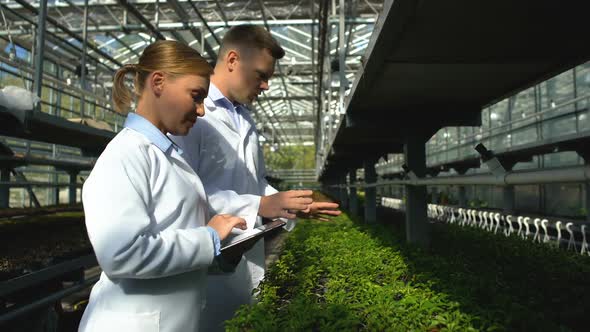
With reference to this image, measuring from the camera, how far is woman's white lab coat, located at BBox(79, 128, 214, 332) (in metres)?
1.19

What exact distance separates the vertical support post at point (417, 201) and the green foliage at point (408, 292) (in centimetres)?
59

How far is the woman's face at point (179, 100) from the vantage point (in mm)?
1482

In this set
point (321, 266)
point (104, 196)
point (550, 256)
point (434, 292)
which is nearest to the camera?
point (104, 196)

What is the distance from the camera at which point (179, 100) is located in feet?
4.86

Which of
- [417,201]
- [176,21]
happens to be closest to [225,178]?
[417,201]

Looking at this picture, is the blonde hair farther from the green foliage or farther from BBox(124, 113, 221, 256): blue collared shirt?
the green foliage

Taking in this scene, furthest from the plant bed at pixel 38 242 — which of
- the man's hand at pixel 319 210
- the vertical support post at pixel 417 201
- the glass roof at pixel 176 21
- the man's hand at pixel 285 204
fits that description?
the glass roof at pixel 176 21

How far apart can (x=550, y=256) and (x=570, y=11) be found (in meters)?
3.74

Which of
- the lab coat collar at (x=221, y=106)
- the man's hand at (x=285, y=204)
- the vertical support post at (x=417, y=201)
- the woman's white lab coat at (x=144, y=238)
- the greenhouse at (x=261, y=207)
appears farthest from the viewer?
the vertical support post at (x=417, y=201)

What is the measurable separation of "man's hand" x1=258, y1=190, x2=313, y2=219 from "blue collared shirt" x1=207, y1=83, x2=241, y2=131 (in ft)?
1.59

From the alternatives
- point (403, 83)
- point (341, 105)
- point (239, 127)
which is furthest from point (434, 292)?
point (341, 105)

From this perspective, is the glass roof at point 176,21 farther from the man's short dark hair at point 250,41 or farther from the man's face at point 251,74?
the man's face at point 251,74

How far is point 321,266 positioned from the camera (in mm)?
3346

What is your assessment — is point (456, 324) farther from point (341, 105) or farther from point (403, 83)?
point (341, 105)
